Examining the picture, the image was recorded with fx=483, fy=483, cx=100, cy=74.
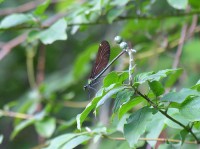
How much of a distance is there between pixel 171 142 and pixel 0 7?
7.53 feet

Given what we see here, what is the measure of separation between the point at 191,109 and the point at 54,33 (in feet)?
2.16

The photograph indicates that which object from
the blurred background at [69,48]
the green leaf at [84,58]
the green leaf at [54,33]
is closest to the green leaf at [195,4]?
the blurred background at [69,48]

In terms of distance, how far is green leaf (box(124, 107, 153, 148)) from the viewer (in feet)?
3.18

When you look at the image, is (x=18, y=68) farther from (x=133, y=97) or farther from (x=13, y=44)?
(x=133, y=97)

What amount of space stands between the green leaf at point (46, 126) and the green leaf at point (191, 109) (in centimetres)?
80

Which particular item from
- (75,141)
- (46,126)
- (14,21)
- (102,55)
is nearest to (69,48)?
(46,126)

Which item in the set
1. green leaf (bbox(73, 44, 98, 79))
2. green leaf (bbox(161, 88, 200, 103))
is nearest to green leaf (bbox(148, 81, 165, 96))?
green leaf (bbox(161, 88, 200, 103))

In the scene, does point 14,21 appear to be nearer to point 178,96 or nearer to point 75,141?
point 75,141

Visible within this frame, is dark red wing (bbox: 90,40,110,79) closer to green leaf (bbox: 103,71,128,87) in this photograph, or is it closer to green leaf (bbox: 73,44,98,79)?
green leaf (bbox: 103,71,128,87)

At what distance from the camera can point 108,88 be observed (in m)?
0.94

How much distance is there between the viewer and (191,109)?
3.25 ft

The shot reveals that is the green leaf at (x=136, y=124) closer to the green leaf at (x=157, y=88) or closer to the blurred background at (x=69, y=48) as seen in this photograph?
the green leaf at (x=157, y=88)

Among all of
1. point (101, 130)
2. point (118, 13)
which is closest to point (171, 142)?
point (101, 130)

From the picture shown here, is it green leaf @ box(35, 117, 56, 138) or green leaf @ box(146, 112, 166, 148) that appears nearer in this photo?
green leaf @ box(146, 112, 166, 148)
